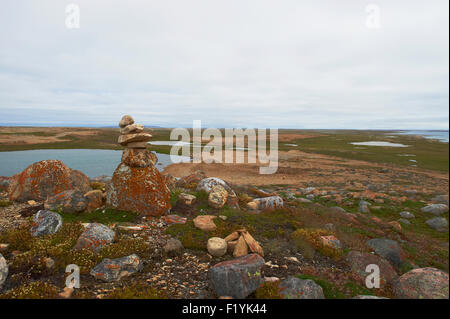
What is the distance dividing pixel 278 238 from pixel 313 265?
222cm

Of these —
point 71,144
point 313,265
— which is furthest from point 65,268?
point 71,144

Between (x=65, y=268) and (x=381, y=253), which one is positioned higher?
(x=65, y=268)

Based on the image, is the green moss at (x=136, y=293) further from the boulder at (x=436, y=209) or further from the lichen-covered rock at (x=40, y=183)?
the boulder at (x=436, y=209)

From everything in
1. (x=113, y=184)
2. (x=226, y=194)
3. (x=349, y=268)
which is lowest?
(x=349, y=268)

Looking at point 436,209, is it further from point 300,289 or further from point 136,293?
point 136,293

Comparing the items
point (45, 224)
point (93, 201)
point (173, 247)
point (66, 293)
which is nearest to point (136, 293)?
point (66, 293)

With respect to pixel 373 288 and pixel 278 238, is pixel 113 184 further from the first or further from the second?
pixel 373 288

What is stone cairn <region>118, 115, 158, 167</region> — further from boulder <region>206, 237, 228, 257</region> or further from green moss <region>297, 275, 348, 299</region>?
green moss <region>297, 275, 348, 299</region>

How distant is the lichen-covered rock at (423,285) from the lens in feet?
21.8

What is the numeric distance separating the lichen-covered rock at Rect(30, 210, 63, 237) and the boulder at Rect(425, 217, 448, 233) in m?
21.8

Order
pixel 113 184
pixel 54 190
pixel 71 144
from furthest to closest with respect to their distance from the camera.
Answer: pixel 71 144
pixel 54 190
pixel 113 184

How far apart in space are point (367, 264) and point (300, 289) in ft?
13.8

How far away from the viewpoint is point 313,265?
8.87m

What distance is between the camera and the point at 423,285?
684 centimetres
